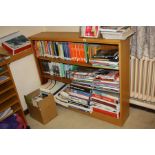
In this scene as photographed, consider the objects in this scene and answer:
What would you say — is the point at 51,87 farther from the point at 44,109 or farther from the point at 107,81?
the point at 107,81

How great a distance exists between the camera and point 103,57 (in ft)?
6.49

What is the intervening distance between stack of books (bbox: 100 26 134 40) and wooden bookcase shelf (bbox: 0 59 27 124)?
1127 millimetres

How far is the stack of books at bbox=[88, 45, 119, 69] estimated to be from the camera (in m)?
1.92

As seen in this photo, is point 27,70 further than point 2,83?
Yes

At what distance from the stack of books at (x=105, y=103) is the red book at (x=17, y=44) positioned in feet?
3.46

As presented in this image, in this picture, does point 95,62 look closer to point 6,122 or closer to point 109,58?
point 109,58

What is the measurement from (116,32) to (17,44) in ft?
4.16

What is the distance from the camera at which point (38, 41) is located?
2.50 meters

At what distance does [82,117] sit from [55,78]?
641 mm

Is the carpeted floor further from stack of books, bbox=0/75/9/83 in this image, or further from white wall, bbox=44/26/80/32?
white wall, bbox=44/26/80/32

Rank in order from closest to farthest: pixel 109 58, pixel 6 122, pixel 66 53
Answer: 1. pixel 109 58
2. pixel 6 122
3. pixel 66 53

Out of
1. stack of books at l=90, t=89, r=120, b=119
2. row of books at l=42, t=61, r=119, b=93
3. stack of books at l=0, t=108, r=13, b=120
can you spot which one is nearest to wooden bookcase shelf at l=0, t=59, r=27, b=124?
stack of books at l=0, t=108, r=13, b=120

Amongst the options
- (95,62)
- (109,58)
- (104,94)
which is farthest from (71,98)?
(109,58)

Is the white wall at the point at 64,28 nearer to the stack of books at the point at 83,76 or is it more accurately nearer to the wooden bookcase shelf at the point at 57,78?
the stack of books at the point at 83,76
